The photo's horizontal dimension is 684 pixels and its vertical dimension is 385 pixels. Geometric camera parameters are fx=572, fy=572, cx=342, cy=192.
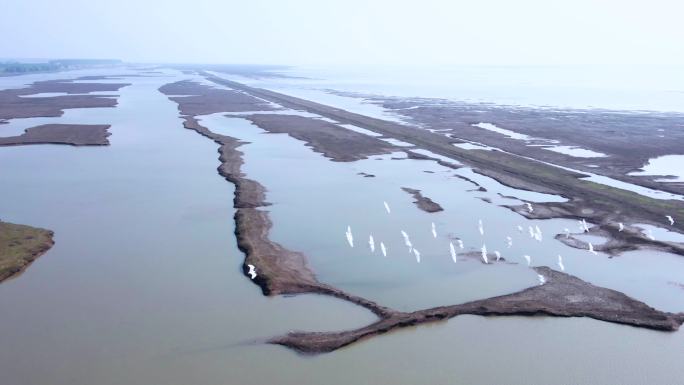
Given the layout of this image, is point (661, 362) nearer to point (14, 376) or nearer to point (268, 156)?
point (14, 376)

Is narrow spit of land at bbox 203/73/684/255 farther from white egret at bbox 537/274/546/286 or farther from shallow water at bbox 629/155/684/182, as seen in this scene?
white egret at bbox 537/274/546/286

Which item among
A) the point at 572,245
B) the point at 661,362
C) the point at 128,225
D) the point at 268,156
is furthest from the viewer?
the point at 268,156

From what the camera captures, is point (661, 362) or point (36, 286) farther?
point (36, 286)

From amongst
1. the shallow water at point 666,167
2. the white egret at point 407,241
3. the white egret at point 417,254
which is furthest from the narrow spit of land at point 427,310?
the shallow water at point 666,167

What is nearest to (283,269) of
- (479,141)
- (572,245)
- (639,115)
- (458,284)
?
(458,284)

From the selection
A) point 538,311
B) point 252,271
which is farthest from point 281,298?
point 538,311

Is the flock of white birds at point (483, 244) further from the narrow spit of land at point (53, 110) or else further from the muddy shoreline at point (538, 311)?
the narrow spit of land at point (53, 110)
